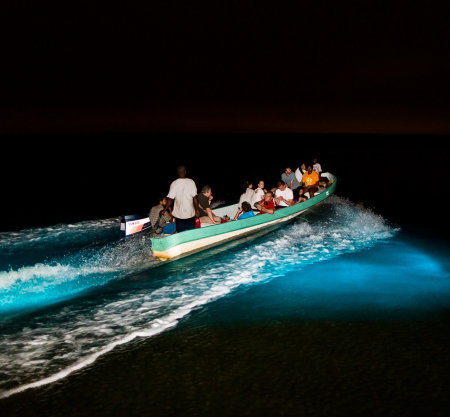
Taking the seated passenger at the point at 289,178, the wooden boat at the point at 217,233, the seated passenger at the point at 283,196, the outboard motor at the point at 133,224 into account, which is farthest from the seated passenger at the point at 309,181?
the outboard motor at the point at 133,224

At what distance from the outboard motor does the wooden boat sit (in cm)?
132

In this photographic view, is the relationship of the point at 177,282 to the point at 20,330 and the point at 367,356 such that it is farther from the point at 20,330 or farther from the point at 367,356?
the point at 367,356

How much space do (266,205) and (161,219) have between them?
4.60 meters

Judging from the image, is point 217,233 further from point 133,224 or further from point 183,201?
point 133,224

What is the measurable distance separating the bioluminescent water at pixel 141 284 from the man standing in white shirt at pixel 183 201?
1.10m

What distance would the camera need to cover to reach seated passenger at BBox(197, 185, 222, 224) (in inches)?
510

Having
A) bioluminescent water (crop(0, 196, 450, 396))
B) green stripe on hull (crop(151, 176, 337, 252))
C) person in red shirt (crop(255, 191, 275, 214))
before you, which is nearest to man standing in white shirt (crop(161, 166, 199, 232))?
green stripe on hull (crop(151, 176, 337, 252))

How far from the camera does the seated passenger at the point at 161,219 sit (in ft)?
39.5

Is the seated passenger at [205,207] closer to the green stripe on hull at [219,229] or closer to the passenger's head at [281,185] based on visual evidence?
the green stripe on hull at [219,229]

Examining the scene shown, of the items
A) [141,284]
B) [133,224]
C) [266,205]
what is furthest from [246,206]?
[141,284]

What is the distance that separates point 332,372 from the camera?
6953 millimetres

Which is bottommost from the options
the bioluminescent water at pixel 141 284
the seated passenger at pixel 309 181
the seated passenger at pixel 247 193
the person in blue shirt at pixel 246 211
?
the bioluminescent water at pixel 141 284

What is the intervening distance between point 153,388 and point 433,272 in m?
8.73

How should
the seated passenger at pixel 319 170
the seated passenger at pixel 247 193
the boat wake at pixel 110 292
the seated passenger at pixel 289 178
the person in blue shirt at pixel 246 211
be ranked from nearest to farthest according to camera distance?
1. the boat wake at pixel 110 292
2. the person in blue shirt at pixel 246 211
3. the seated passenger at pixel 247 193
4. the seated passenger at pixel 289 178
5. the seated passenger at pixel 319 170
